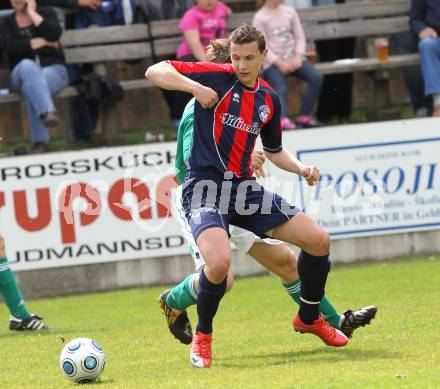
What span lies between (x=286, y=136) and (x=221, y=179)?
18.3ft

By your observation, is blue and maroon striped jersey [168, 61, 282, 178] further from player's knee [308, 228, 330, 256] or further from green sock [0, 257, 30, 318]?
green sock [0, 257, 30, 318]

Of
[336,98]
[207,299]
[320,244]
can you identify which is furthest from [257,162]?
[336,98]

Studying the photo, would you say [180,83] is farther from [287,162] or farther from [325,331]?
[325,331]

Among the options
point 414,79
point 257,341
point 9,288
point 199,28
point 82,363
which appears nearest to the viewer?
point 82,363

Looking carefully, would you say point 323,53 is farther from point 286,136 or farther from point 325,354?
point 325,354

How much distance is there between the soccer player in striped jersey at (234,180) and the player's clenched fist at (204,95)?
0.16 metres

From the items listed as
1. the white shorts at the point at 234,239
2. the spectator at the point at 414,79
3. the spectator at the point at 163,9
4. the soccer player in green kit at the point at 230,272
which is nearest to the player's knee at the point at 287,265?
the soccer player in green kit at the point at 230,272

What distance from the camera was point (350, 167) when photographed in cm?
1306

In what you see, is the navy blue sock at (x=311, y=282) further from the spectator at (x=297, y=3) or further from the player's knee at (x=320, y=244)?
the spectator at (x=297, y=3)

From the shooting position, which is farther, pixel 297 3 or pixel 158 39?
pixel 297 3

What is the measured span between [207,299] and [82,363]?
90cm

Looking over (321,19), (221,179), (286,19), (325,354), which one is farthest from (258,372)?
(321,19)

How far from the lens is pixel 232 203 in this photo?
7398mm

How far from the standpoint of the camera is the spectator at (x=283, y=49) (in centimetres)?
1351
